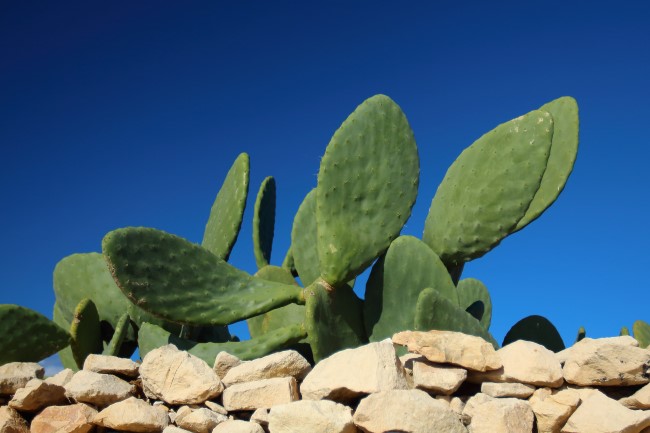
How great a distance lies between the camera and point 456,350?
2459mm

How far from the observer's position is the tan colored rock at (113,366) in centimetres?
300

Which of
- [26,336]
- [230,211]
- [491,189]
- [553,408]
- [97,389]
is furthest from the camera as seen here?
[230,211]

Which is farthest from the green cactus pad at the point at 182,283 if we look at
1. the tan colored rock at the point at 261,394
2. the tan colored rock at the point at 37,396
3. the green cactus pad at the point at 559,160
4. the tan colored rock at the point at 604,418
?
the tan colored rock at the point at 604,418

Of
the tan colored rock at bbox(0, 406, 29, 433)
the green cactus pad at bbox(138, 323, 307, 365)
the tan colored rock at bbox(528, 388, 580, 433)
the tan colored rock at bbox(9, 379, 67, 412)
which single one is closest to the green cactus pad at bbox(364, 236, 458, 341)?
the green cactus pad at bbox(138, 323, 307, 365)

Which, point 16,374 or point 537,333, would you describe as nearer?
point 16,374

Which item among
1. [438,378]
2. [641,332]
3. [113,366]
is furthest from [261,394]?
[641,332]

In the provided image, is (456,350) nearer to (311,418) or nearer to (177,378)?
(311,418)

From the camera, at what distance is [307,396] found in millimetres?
2477

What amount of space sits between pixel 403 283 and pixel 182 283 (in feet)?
3.05

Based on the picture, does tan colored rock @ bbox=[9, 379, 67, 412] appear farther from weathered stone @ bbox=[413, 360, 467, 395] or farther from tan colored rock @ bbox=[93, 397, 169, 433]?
weathered stone @ bbox=[413, 360, 467, 395]

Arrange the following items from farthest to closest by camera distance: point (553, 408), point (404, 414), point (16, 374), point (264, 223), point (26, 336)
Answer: point (264, 223) → point (26, 336) → point (16, 374) → point (553, 408) → point (404, 414)

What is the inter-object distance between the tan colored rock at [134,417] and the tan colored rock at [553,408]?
4.11ft

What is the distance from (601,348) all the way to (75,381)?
1.87 meters

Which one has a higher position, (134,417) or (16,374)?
(16,374)
